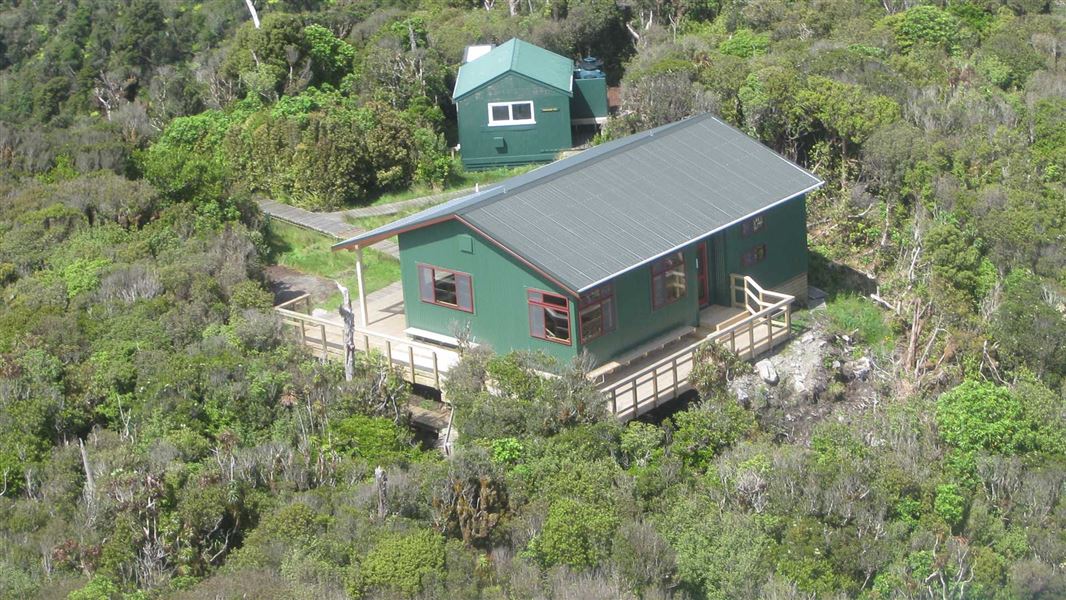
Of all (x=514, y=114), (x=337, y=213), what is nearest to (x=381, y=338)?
(x=337, y=213)

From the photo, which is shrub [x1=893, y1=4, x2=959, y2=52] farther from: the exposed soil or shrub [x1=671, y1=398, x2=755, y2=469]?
shrub [x1=671, y1=398, x2=755, y2=469]

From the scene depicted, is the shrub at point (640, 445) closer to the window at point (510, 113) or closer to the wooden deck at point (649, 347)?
the wooden deck at point (649, 347)

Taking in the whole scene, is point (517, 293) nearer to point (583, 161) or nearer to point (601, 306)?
point (601, 306)

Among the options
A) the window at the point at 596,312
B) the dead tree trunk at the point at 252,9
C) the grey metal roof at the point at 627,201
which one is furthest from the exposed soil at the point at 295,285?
the dead tree trunk at the point at 252,9

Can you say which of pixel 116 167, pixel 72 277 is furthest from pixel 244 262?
pixel 116 167

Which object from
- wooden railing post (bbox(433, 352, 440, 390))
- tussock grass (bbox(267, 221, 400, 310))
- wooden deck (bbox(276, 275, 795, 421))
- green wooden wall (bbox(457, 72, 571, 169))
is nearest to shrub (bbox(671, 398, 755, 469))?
wooden deck (bbox(276, 275, 795, 421))
